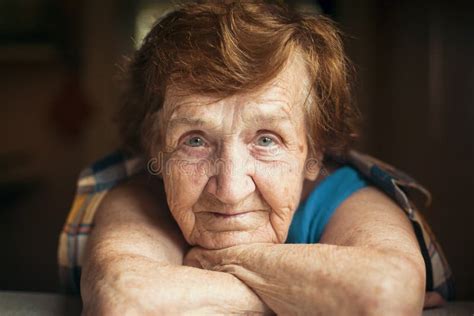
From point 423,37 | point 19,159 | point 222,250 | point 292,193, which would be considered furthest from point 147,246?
point 19,159

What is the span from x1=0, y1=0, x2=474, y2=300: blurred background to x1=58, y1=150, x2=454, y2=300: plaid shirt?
0.57 m

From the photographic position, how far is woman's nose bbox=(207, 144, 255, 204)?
1220 millimetres

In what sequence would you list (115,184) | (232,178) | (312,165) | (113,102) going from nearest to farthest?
(232,178)
(312,165)
(115,184)
(113,102)

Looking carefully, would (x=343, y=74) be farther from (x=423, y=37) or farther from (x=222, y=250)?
(x=423, y=37)

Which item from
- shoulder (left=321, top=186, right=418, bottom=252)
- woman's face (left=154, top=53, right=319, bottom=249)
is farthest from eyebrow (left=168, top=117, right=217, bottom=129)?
shoulder (left=321, top=186, right=418, bottom=252)

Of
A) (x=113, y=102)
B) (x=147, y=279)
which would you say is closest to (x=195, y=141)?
(x=147, y=279)

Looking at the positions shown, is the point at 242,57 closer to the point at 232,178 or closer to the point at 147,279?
the point at 232,178

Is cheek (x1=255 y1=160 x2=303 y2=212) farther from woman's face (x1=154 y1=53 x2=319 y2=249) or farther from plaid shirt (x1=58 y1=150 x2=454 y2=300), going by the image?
plaid shirt (x1=58 y1=150 x2=454 y2=300)

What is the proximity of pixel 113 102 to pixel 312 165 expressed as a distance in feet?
6.20

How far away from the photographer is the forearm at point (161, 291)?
1.11 m

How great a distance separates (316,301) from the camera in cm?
109

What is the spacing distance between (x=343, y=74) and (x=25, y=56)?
235cm

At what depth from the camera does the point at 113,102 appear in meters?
3.14

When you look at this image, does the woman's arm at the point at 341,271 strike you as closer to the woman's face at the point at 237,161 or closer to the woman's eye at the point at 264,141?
the woman's face at the point at 237,161
